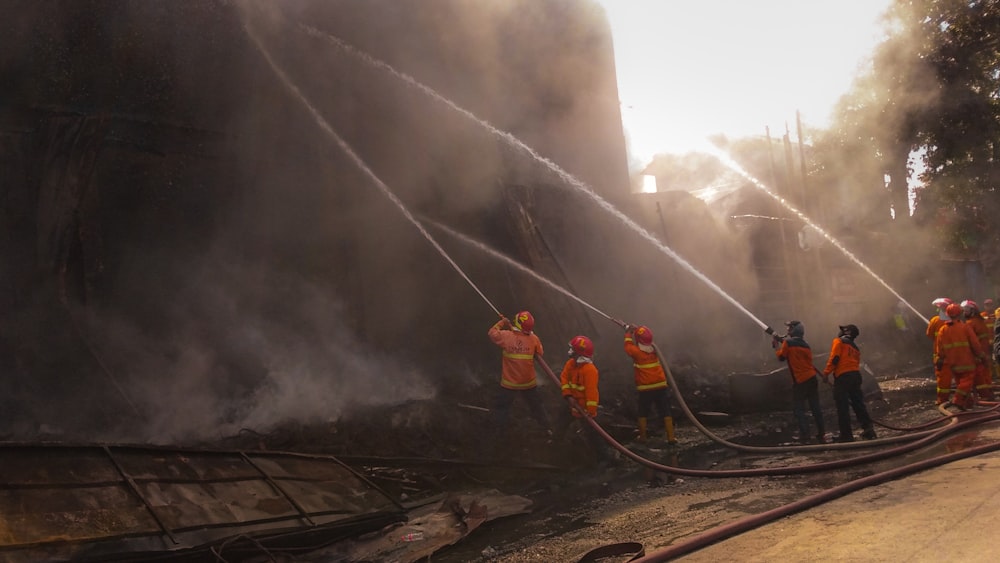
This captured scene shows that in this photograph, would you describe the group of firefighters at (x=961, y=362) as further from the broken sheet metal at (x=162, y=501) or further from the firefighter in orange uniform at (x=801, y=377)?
the broken sheet metal at (x=162, y=501)

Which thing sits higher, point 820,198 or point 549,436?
point 820,198

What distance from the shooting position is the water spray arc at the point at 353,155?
968cm

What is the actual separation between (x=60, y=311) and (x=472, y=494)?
16.8ft

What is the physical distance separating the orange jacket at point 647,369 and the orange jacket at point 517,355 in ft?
4.61

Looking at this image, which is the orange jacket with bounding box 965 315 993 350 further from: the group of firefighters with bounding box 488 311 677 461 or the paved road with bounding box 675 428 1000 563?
the paved road with bounding box 675 428 1000 563

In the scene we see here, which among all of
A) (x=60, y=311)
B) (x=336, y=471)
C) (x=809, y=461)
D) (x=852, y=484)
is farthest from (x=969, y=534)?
(x=60, y=311)

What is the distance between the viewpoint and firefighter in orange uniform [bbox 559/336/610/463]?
822 cm

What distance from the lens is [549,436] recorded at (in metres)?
8.49

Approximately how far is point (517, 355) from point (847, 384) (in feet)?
13.1

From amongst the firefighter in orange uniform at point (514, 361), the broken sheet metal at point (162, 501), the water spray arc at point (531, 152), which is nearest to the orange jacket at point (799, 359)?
the water spray arc at point (531, 152)

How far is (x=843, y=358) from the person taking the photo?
8789mm

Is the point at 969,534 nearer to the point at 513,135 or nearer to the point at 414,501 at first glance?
the point at 414,501

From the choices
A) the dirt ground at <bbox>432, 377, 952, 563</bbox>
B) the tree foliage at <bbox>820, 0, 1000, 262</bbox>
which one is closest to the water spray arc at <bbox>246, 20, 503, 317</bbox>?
the dirt ground at <bbox>432, 377, 952, 563</bbox>

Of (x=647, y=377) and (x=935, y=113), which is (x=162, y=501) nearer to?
(x=647, y=377)
